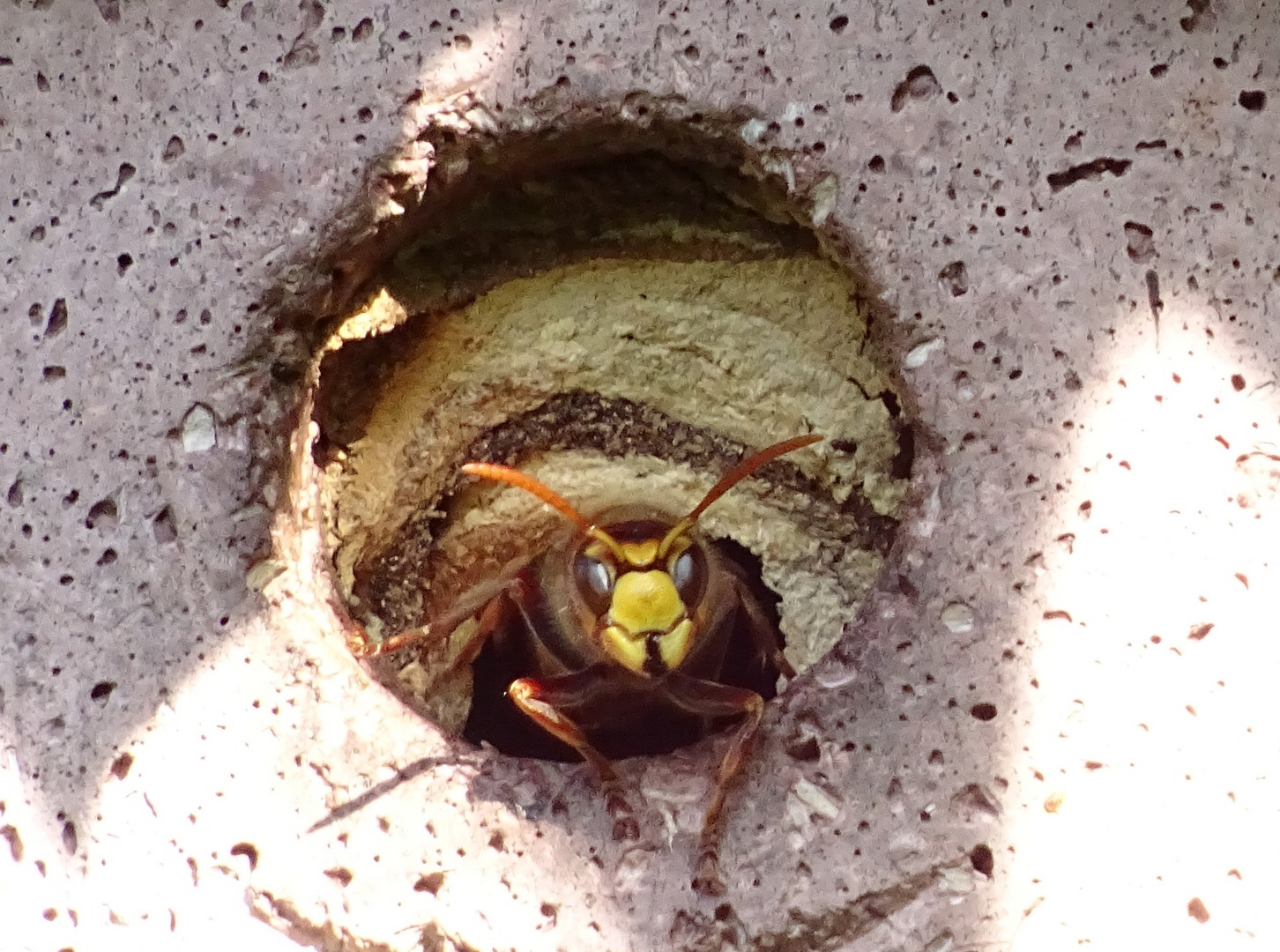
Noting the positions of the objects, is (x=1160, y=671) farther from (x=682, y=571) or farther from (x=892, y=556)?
Result: (x=682, y=571)

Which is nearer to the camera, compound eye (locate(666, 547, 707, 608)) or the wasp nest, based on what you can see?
compound eye (locate(666, 547, 707, 608))

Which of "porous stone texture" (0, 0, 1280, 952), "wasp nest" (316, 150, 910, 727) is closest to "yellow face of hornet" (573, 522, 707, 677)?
"porous stone texture" (0, 0, 1280, 952)

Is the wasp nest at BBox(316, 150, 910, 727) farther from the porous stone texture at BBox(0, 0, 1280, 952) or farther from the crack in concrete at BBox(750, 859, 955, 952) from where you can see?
the crack in concrete at BBox(750, 859, 955, 952)

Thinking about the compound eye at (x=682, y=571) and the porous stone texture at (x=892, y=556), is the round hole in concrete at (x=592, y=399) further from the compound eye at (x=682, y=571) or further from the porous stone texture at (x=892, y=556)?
the compound eye at (x=682, y=571)

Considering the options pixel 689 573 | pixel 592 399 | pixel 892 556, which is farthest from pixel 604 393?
pixel 892 556

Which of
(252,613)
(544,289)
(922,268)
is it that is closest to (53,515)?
(252,613)

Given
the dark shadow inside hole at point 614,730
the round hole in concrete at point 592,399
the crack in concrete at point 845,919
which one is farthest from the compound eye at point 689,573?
the crack in concrete at point 845,919
